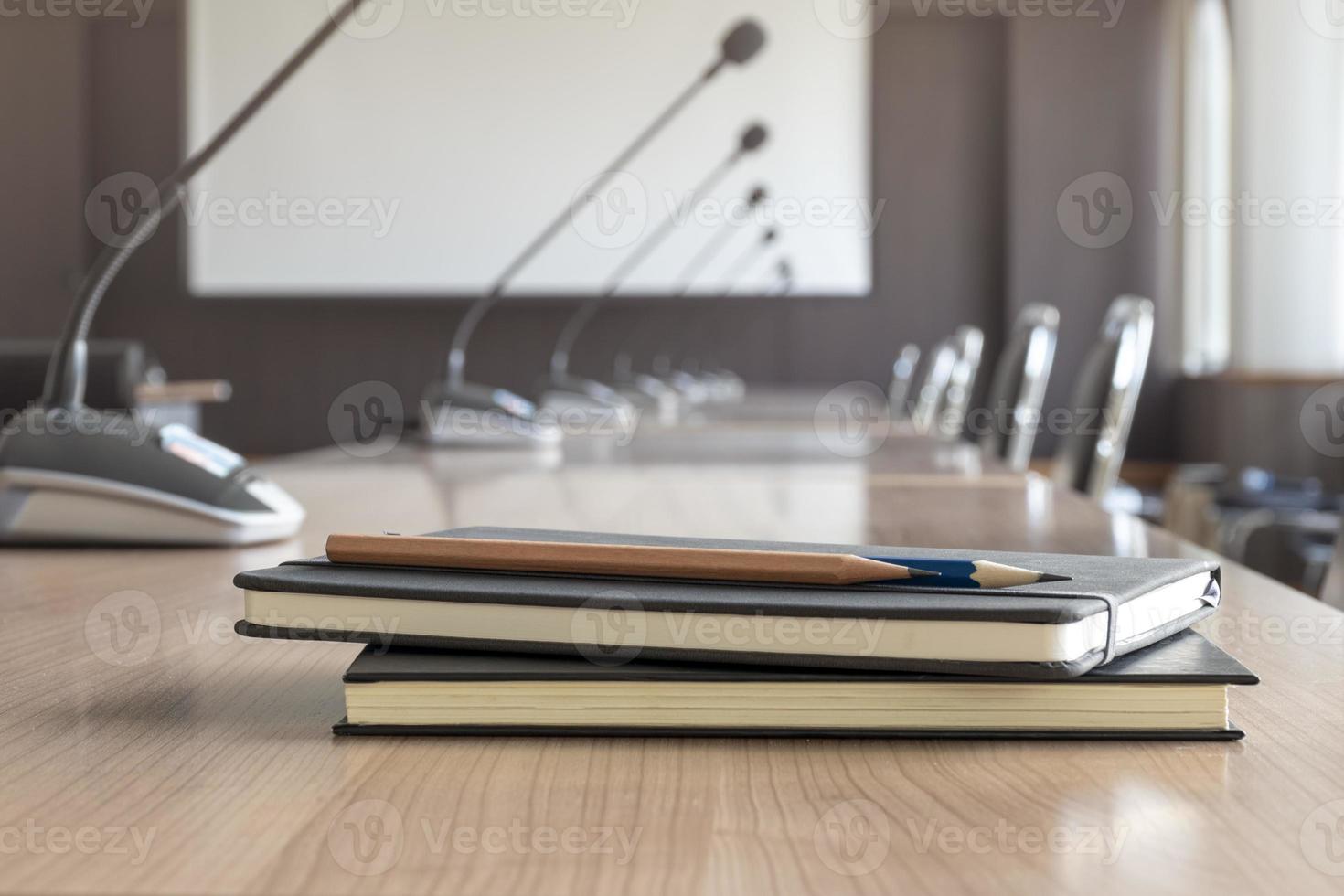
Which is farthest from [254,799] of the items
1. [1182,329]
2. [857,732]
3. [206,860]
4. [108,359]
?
[1182,329]

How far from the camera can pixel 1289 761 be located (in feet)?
1.34

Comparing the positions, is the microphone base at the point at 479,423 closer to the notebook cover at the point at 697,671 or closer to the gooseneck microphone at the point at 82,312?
the gooseneck microphone at the point at 82,312

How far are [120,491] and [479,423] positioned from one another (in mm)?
1213

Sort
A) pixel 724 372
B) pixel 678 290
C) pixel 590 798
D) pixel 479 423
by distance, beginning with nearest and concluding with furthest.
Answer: pixel 590 798 → pixel 479 423 → pixel 678 290 → pixel 724 372

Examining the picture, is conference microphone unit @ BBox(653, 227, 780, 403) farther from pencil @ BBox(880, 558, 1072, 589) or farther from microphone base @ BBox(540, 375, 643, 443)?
pencil @ BBox(880, 558, 1072, 589)

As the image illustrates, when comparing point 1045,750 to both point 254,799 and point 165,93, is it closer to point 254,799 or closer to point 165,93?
point 254,799

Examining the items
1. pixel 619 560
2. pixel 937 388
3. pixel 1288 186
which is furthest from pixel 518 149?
pixel 619 560

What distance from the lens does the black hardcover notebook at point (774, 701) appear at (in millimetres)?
427

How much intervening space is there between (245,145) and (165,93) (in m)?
0.64

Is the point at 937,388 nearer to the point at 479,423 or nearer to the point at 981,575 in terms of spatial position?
the point at 479,423

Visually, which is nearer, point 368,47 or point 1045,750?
point 1045,750

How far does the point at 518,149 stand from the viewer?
808cm

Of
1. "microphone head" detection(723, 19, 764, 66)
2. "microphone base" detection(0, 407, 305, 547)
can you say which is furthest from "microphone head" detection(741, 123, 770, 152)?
"microphone base" detection(0, 407, 305, 547)

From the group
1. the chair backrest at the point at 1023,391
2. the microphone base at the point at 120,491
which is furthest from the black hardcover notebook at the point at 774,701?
the chair backrest at the point at 1023,391
